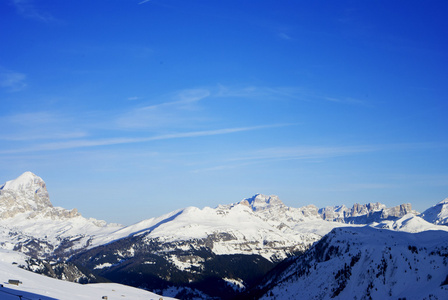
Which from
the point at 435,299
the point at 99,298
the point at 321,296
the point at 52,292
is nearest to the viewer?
the point at 52,292

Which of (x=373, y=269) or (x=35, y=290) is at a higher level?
(x=35, y=290)

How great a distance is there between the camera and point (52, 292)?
219 feet

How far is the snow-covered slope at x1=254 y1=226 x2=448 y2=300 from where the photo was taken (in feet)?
394

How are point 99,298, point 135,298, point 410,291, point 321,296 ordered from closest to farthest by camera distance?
point 99,298, point 135,298, point 410,291, point 321,296

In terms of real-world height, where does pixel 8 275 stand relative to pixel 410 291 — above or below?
above

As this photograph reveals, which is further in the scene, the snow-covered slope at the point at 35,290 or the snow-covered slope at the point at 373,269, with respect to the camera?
the snow-covered slope at the point at 373,269

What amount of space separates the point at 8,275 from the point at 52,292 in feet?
30.2

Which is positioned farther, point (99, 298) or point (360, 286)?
point (360, 286)

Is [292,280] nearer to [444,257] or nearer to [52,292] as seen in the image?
[444,257]

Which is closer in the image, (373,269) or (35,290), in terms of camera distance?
(35,290)

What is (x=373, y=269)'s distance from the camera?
139 m

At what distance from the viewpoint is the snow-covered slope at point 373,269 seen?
4724 inches

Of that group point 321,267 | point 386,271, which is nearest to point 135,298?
point 386,271

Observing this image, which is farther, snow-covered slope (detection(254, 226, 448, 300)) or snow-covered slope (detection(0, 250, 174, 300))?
snow-covered slope (detection(254, 226, 448, 300))
